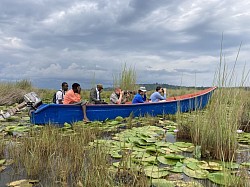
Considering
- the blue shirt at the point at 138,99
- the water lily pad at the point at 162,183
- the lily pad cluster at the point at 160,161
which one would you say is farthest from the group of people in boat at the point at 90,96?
the water lily pad at the point at 162,183

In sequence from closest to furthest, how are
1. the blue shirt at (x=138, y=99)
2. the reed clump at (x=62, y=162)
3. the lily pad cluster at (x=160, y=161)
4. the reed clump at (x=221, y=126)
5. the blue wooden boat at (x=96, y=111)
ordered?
the reed clump at (x=62, y=162) → the lily pad cluster at (x=160, y=161) → the reed clump at (x=221, y=126) → the blue wooden boat at (x=96, y=111) → the blue shirt at (x=138, y=99)

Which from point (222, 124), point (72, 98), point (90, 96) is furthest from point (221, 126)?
point (90, 96)

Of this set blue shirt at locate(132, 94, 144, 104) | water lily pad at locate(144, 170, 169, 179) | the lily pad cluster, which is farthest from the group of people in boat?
water lily pad at locate(144, 170, 169, 179)

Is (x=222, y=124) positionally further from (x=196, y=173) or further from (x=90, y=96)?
(x=90, y=96)

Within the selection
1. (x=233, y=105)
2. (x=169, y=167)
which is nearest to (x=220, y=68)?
(x=233, y=105)

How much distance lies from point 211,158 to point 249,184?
183 centimetres

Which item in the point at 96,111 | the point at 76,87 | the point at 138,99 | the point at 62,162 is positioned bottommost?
the point at 62,162

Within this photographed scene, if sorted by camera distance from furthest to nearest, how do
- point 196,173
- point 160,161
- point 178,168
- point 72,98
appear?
point 72,98 → point 160,161 → point 178,168 → point 196,173

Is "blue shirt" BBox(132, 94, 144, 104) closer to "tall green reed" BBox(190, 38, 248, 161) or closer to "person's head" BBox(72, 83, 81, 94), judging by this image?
"person's head" BBox(72, 83, 81, 94)

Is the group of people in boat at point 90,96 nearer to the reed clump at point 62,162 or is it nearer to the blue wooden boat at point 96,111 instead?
the blue wooden boat at point 96,111

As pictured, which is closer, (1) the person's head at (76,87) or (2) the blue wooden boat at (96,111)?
(2) the blue wooden boat at (96,111)

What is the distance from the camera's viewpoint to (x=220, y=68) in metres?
4.45

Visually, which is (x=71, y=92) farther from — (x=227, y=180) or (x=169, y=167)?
(x=227, y=180)

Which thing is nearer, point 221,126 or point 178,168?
point 178,168
